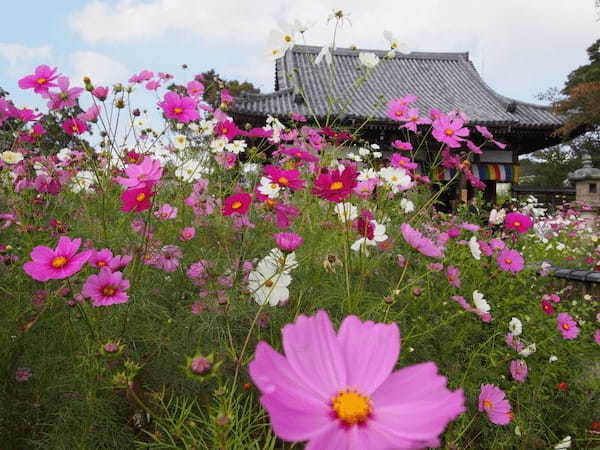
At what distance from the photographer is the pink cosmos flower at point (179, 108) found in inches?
44.1

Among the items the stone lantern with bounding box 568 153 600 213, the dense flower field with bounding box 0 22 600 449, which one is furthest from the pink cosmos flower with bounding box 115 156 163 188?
the stone lantern with bounding box 568 153 600 213

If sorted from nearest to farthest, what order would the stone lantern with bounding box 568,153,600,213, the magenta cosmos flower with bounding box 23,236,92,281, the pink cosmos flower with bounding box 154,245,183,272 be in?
the magenta cosmos flower with bounding box 23,236,92,281, the pink cosmos flower with bounding box 154,245,183,272, the stone lantern with bounding box 568,153,600,213

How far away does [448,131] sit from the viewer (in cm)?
123

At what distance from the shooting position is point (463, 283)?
1622 mm

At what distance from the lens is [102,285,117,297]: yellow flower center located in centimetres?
72

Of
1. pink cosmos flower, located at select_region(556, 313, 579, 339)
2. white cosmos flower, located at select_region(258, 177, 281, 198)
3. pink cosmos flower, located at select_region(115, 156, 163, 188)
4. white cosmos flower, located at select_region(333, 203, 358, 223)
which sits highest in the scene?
pink cosmos flower, located at select_region(115, 156, 163, 188)

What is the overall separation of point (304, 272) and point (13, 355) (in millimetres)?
657

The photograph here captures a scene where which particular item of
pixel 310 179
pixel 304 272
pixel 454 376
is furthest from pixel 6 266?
pixel 454 376

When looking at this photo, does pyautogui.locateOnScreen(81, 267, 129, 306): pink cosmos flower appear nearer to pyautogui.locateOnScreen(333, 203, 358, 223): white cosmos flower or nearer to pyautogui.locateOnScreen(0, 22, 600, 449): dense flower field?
pyautogui.locateOnScreen(0, 22, 600, 449): dense flower field

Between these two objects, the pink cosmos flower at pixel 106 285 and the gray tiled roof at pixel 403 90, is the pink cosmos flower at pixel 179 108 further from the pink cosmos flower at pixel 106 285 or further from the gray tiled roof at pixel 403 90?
the gray tiled roof at pixel 403 90

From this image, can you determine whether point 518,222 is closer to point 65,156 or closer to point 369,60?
point 369,60

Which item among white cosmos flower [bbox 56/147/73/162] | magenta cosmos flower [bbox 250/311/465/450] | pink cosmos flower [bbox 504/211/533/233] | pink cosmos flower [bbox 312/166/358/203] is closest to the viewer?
magenta cosmos flower [bbox 250/311/465/450]

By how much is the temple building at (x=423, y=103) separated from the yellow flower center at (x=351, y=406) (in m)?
5.27

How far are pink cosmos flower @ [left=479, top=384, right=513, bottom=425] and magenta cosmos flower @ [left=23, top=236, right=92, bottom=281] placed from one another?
2.93 feet
